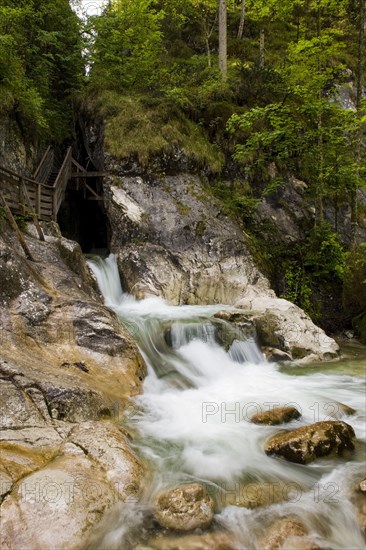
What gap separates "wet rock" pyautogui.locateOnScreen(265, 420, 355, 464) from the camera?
4.58 m

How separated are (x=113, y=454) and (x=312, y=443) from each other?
7.86 feet

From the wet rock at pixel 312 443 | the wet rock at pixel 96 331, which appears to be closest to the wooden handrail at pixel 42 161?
the wet rock at pixel 96 331

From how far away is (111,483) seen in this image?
378 centimetres

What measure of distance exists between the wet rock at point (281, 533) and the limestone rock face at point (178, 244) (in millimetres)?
7554

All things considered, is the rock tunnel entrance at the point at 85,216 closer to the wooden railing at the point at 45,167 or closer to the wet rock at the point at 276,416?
the wooden railing at the point at 45,167

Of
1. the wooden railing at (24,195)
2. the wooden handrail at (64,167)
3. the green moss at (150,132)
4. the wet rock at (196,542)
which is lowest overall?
the wet rock at (196,542)

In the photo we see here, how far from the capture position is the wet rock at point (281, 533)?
3.26 meters

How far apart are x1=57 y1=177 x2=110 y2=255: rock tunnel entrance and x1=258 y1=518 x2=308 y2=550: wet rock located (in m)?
12.6

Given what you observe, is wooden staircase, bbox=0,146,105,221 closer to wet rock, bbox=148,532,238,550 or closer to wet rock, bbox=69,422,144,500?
wet rock, bbox=69,422,144,500

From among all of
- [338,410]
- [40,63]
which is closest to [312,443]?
[338,410]

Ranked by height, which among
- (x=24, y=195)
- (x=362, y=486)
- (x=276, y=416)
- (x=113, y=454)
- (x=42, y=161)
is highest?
(x=42, y=161)

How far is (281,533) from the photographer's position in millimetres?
3334

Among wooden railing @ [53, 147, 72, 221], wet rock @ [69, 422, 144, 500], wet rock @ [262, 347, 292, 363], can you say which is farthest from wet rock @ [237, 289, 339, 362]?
wooden railing @ [53, 147, 72, 221]

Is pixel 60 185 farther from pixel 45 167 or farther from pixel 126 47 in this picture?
pixel 126 47
